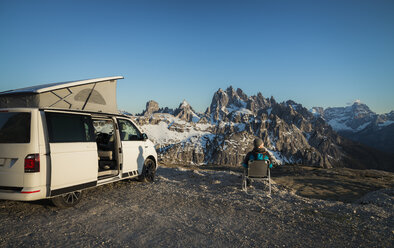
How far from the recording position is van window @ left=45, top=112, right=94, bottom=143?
19.1 feet

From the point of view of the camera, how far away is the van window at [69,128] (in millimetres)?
5836

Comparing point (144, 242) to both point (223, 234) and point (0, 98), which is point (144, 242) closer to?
point (223, 234)

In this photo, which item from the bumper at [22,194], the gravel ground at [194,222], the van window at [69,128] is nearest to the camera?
the gravel ground at [194,222]

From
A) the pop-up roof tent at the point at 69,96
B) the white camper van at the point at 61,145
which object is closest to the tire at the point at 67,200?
the white camper van at the point at 61,145

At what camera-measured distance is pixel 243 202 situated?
717 centimetres

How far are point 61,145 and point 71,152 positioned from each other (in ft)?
1.12

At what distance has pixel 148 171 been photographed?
388 inches

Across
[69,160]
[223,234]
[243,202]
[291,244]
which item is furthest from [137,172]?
[291,244]

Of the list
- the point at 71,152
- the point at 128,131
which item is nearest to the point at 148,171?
the point at 128,131

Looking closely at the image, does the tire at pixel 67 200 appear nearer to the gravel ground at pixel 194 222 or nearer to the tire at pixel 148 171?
the gravel ground at pixel 194 222

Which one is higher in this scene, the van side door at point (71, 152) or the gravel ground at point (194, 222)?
the van side door at point (71, 152)

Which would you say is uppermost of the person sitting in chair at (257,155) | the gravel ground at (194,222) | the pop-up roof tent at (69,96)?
the pop-up roof tent at (69,96)

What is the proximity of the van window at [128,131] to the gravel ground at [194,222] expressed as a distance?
2032mm

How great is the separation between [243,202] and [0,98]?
348 inches
